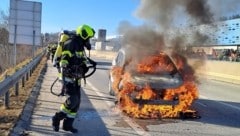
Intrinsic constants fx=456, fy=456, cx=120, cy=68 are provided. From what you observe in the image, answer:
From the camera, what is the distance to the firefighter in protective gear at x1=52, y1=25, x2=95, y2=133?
8.20m

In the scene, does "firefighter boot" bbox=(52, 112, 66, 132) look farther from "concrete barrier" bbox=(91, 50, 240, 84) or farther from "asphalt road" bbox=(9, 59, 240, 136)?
"concrete barrier" bbox=(91, 50, 240, 84)

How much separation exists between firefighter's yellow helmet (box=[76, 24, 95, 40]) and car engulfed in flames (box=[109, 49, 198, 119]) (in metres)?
2.40

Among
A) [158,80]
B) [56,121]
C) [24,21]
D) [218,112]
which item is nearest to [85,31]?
[56,121]

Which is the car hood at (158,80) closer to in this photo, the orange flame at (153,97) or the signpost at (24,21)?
the orange flame at (153,97)

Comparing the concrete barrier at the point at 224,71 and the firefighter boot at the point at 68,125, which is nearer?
the firefighter boot at the point at 68,125

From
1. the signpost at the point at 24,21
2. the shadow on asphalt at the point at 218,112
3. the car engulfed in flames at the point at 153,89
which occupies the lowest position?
the shadow on asphalt at the point at 218,112

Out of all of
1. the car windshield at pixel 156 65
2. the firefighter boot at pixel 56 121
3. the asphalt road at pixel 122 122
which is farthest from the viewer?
the car windshield at pixel 156 65

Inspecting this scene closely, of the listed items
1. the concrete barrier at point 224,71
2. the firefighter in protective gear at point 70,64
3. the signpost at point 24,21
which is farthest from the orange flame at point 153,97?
the concrete barrier at point 224,71

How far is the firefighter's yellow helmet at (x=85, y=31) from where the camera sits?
828cm

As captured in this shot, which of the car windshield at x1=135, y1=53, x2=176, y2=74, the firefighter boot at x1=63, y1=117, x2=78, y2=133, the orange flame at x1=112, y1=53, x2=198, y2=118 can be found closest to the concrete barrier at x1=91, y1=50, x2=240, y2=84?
the car windshield at x1=135, y1=53, x2=176, y2=74

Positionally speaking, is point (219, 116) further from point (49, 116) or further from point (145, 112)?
point (49, 116)

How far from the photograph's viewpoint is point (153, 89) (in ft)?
34.1

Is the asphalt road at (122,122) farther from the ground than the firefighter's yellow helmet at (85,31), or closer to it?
closer to it

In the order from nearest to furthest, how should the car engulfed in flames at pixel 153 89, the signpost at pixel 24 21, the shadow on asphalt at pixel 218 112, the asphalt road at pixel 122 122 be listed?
the asphalt road at pixel 122 122, the shadow on asphalt at pixel 218 112, the car engulfed in flames at pixel 153 89, the signpost at pixel 24 21
